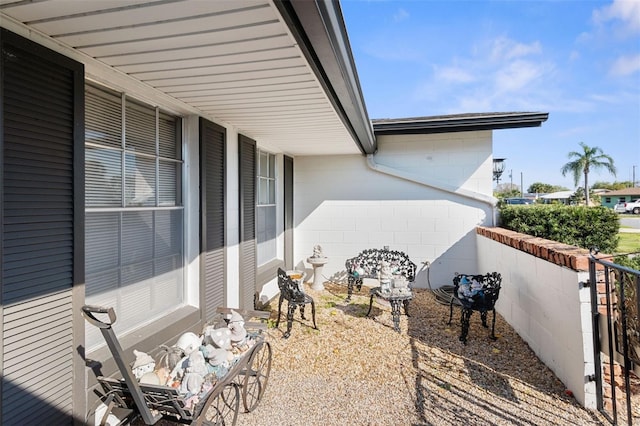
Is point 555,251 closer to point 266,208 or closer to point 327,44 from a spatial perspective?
point 327,44

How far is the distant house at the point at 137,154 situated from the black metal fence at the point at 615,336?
2596 millimetres

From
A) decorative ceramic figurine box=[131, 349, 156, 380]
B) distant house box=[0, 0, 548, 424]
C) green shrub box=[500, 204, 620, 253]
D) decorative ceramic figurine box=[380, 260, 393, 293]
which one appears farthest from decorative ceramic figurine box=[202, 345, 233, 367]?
green shrub box=[500, 204, 620, 253]

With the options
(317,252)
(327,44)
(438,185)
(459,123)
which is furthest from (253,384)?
(459,123)

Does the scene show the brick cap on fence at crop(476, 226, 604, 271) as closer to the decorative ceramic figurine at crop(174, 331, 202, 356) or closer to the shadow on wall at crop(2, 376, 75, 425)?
the decorative ceramic figurine at crop(174, 331, 202, 356)

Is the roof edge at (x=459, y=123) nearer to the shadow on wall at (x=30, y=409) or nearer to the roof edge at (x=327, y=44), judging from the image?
the roof edge at (x=327, y=44)

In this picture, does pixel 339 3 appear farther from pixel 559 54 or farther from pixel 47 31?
pixel 559 54

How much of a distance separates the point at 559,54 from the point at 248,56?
9142 millimetres

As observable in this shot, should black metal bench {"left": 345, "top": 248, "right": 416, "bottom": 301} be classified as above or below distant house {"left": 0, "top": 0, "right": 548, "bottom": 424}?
below

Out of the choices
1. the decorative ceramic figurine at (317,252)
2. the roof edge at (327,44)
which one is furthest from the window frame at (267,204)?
the roof edge at (327,44)

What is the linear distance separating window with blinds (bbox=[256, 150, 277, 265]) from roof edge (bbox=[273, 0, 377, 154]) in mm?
2613

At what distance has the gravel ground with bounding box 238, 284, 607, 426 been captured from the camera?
2.38 meters

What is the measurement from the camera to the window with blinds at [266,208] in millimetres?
5398

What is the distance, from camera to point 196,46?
1.83 meters

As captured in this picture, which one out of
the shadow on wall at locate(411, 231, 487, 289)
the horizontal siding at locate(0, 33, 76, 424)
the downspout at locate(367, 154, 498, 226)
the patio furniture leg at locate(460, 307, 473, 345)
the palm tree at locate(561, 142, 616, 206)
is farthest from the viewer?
the palm tree at locate(561, 142, 616, 206)
